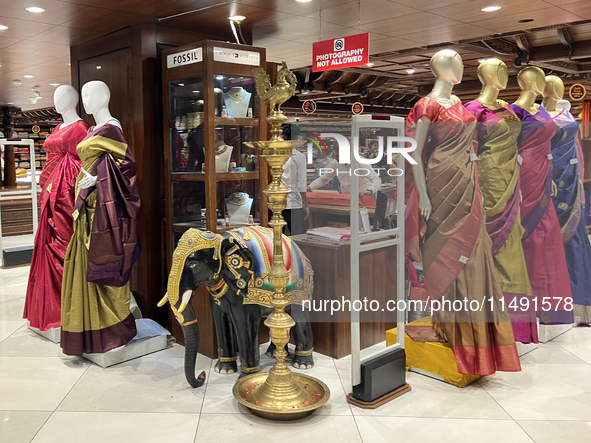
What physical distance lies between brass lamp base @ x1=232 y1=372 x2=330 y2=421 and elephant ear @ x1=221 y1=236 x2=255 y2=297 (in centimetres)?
55

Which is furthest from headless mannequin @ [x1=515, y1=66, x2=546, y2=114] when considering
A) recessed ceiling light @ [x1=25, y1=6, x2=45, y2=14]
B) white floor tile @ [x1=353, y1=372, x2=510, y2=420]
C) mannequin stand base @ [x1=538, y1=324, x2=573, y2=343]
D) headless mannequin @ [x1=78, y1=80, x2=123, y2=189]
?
recessed ceiling light @ [x1=25, y1=6, x2=45, y2=14]

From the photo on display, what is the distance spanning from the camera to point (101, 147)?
11.6ft

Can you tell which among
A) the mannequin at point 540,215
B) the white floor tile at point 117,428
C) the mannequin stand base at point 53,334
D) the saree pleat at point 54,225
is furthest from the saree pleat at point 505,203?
the mannequin stand base at point 53,334

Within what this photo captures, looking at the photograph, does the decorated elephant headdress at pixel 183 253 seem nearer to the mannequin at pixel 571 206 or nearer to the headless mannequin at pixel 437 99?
the headless mannequin at pixel 437 99

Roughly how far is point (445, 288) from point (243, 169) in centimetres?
159

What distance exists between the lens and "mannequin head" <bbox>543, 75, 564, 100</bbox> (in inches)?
173

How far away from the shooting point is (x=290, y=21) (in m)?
4.43

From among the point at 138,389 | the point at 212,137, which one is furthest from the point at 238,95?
the point at 138,389

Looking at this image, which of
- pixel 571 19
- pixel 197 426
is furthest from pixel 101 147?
pixel 571 19

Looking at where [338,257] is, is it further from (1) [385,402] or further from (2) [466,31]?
(2) [466,31]

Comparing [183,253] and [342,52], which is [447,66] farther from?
[183,253]

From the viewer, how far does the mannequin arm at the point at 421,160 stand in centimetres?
325

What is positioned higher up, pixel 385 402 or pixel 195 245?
pixel 195 245

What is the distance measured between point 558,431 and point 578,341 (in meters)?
1.63
